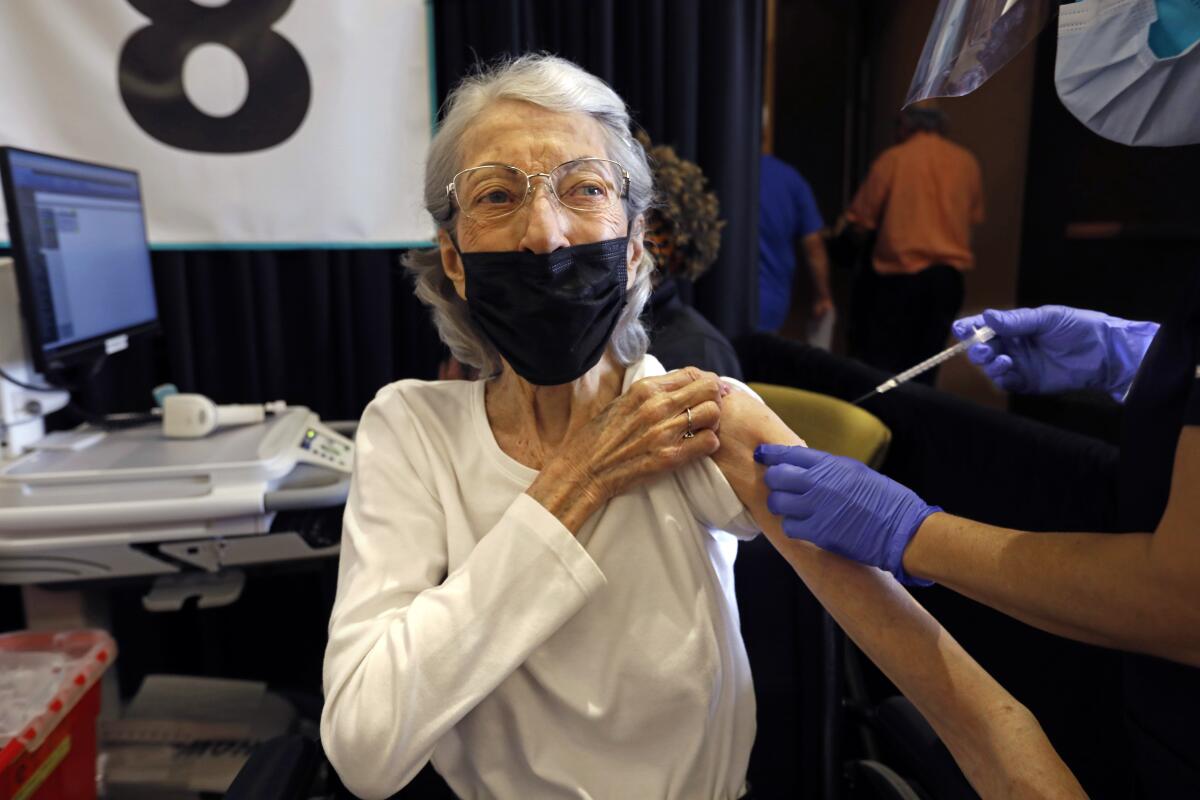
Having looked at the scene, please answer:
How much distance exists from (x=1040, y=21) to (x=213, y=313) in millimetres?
2316

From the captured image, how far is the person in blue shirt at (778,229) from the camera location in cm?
335

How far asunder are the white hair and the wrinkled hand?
15cm

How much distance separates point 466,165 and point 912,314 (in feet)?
9.73

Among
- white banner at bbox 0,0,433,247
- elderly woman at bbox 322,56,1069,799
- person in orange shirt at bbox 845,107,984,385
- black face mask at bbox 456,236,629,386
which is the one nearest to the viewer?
elderly woman at bbox 322,56,1069,799

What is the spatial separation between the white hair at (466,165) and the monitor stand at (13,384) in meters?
1.04

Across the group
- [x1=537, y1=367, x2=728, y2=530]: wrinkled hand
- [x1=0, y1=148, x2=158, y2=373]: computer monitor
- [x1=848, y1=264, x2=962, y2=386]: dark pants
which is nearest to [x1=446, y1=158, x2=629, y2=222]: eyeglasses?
[x1=537, y1=367, x2=728, y2=530]: wrinkled hand

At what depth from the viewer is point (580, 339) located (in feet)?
3.36

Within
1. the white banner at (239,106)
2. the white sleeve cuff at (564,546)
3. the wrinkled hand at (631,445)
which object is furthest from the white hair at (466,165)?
the white banner at (239,106)

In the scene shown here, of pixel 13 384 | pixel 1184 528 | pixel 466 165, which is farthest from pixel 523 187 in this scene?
pixel 13 384

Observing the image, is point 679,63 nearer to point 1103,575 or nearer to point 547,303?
point 547,303

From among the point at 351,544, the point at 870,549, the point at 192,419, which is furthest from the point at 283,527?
the point at 870,549

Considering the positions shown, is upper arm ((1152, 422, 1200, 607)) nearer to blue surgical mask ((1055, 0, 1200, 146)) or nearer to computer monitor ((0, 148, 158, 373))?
blue surgical mask ((1055, 0, 1200, 146))

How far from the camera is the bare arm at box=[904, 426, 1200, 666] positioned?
2.21 ft

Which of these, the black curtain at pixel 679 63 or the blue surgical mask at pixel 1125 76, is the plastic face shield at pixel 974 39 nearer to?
the blue surgical mask at pixel 1125 76
